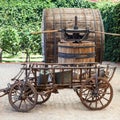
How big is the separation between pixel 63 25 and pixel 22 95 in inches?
128

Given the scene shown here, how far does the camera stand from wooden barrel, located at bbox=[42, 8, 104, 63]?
9.94 meters

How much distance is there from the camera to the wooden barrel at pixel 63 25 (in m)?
9.94

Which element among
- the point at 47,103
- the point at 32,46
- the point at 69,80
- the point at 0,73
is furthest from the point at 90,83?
the point at 32,46

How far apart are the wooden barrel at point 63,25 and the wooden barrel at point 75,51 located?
126 cm

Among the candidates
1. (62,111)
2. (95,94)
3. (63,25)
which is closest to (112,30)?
(63,25)

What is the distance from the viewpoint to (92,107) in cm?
738

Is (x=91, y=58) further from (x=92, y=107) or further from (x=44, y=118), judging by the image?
(x=44, y=118)

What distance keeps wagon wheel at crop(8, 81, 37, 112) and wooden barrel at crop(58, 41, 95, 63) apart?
1.57 metres

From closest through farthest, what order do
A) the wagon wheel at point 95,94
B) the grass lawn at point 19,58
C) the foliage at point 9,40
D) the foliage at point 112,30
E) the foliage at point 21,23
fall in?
the wagon wheel at point 95,94 → the foliage at point 112,30 → the grass lawn at point 19,58 → the foliage at point 9,40 → the foliage at point 21,23

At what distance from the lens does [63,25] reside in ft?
32.8

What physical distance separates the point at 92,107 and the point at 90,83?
42 centimetres

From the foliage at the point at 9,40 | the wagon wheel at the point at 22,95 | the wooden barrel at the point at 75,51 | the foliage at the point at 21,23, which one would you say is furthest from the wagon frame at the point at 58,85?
the foliage at the point at 21,23

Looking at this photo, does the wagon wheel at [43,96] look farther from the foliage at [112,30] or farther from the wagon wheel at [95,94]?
the foliage at [112,30]

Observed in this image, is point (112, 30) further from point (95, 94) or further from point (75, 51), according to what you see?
point (95, 94)
